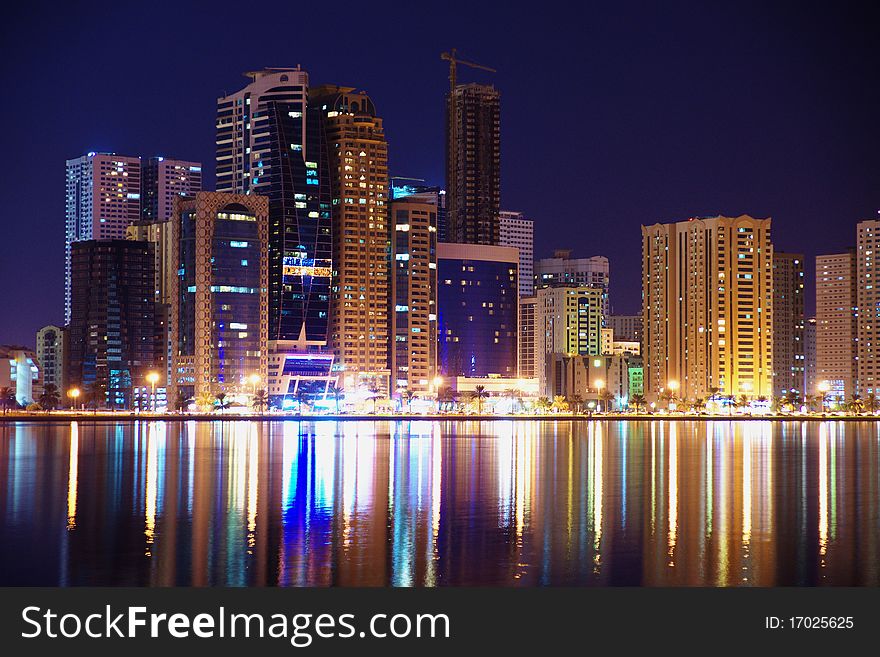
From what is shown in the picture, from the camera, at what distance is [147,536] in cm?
3838

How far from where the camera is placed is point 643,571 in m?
32.0

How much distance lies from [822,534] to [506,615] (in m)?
18.5

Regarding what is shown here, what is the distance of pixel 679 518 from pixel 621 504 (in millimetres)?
5008

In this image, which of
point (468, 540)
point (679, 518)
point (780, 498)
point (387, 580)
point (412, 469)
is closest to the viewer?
point (387, 580)

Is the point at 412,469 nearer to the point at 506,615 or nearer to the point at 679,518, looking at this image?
the point at 679,518

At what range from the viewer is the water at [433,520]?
104 feet

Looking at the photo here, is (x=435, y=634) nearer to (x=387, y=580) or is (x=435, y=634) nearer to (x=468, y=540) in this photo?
(x=387, y=580)

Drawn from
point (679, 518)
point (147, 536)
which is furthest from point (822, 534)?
point (147, 536)

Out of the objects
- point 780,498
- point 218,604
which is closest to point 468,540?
point 218,604

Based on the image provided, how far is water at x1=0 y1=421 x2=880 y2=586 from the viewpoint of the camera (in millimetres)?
31625

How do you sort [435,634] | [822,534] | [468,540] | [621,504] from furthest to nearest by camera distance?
[621,504] → [822,534] → [468,540] → [435,634]

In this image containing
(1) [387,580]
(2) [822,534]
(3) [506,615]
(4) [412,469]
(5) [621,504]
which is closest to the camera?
(3) [506,615]

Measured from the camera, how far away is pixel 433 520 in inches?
1671

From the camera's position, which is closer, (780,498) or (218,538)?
(218,538)
